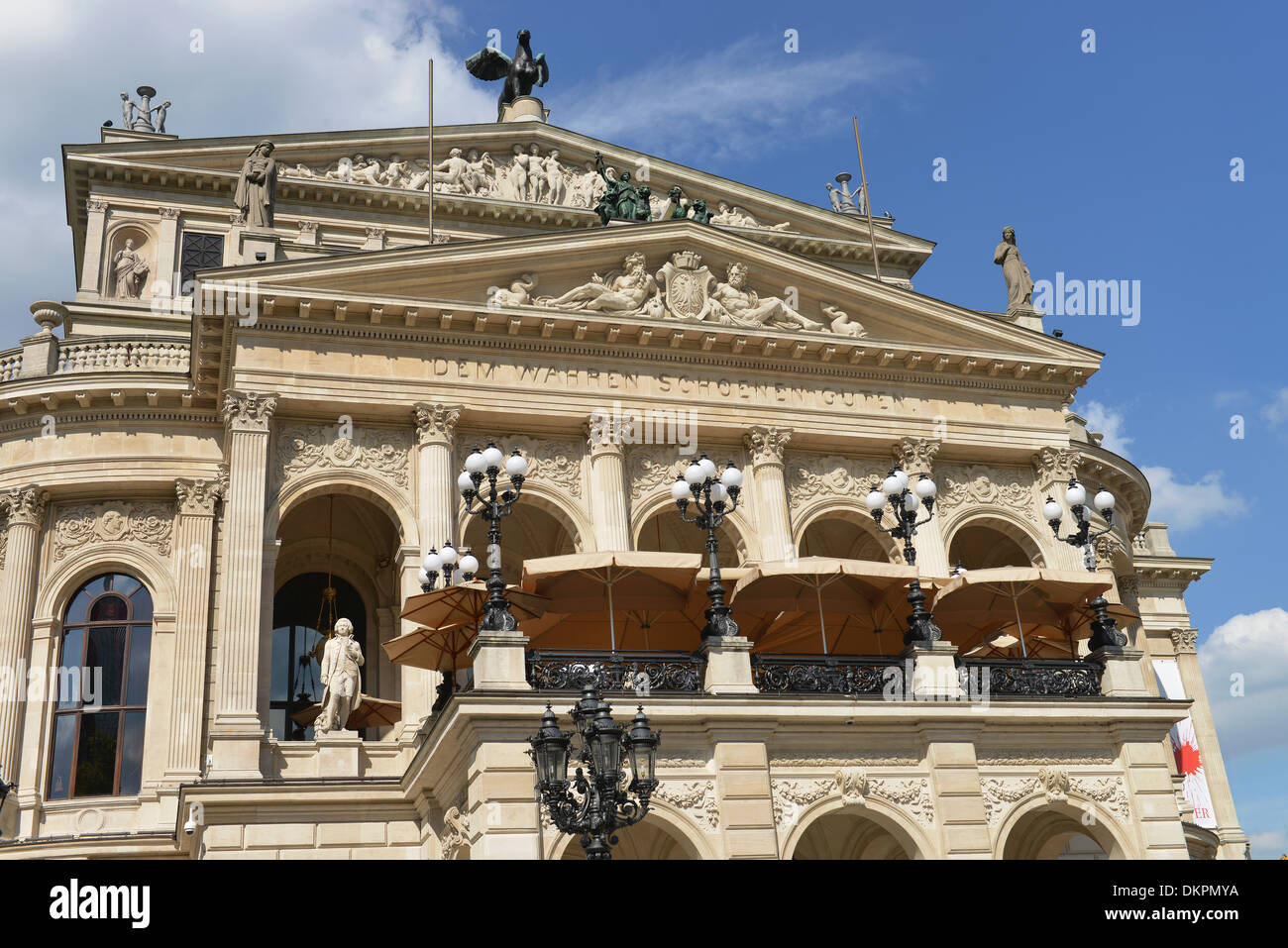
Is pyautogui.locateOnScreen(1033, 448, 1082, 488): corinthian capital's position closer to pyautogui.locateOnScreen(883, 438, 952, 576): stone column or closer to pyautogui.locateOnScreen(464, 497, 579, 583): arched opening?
pyautogui.locateOnScreen(883, 438, 952, 576): stone column

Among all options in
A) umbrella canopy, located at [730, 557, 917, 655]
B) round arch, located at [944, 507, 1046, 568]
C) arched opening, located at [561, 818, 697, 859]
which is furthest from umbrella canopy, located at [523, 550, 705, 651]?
round arch, located at [944, 507, 1046, 568]

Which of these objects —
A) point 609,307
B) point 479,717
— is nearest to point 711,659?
point 479,717

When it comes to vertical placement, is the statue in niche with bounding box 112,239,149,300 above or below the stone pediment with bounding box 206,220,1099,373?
above

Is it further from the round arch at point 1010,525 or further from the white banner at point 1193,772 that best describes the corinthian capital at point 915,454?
the white banner at point 1193,772

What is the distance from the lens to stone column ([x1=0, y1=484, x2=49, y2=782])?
2703 cm

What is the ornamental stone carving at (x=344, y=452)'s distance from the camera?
2606 cm

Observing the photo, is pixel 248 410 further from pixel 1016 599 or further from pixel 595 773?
pixel 1016 599

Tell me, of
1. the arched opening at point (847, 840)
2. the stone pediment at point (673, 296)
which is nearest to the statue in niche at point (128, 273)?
the stone pediment at point (673, 296)

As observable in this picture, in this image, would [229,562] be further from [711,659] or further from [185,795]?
[711,659]

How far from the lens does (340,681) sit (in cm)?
2397

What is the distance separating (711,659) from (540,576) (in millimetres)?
3757

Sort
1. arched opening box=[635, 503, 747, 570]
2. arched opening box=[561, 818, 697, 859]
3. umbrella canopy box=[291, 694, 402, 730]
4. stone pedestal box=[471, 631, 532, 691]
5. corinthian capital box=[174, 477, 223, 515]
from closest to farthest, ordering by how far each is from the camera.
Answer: stone pedestal box=[471, 631, 532, 691] → arched opening box=[561, 818, 697, 859] → umbrella canopy box=[291, 694, 402, 730] → corinthian capital box=[174, 477, 223, 515] → arched opening box=[635, 503, 747, 570]

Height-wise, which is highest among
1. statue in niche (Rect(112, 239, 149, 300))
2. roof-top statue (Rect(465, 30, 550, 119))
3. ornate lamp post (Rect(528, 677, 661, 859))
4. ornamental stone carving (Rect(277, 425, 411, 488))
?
roof-top statue (Rect(465, 30, 550, 119))

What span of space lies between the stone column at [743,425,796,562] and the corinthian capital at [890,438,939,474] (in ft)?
8.60
